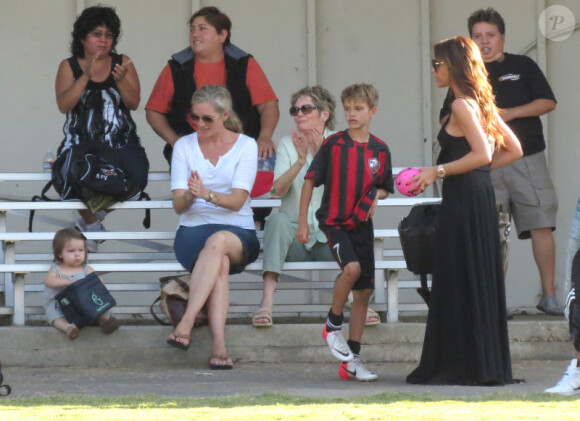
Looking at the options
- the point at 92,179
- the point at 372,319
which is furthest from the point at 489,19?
the point at 92,179

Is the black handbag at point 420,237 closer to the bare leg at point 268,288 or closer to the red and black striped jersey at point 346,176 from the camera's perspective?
the red and black striped jersey at point 346,176

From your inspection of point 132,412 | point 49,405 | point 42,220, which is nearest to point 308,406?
point 132,412

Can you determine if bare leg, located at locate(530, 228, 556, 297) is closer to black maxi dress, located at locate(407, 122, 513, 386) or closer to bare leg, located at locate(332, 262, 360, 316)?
black maxi dress, located at locate(407, 122, 513, 386)

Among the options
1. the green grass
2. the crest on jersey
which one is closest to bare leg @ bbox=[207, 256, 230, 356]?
the crest on jersey

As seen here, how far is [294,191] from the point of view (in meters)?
7.63

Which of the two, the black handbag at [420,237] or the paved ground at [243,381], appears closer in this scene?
the paved ground at [243,381]

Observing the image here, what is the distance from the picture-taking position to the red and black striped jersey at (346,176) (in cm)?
676

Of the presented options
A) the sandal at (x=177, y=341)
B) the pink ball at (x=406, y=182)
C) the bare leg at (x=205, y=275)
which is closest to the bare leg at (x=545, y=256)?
the bare leg at (x=205, y=275)

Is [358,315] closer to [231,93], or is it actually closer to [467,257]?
[467,257]

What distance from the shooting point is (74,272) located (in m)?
7.44

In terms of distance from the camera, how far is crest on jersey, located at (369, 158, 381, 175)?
6836 mm

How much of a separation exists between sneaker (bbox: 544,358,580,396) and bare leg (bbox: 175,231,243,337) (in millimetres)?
2000

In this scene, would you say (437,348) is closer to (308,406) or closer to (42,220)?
(308,406)

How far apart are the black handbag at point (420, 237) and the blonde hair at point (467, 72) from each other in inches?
19.9
